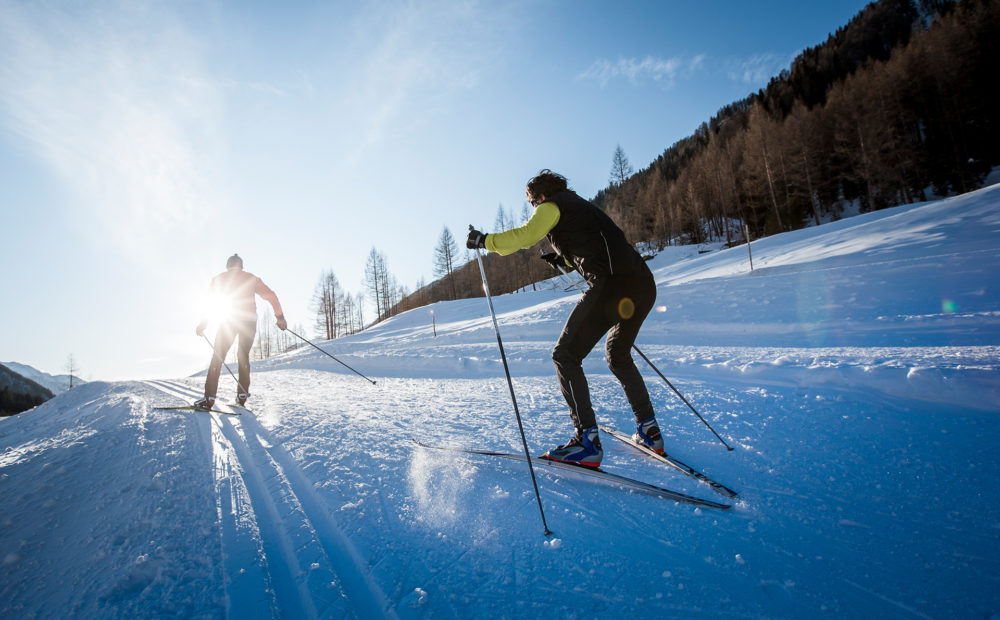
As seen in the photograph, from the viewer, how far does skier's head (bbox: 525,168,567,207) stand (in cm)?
264

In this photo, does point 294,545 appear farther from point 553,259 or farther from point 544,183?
point 544,183

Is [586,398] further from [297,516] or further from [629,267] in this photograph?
[297,516]

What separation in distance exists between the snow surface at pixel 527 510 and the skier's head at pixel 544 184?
198 cm

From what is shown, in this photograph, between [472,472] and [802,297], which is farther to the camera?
[802,297]

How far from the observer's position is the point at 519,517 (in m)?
1.87

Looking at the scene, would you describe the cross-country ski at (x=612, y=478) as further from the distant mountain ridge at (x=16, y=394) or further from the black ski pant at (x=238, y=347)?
the distant mountain ridge at (x=16, y=394)

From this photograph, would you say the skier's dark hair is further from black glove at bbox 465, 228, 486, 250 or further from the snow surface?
the snow surface

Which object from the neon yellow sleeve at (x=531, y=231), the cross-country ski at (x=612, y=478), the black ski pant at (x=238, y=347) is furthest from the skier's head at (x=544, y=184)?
the black ski pant at (x=238, y=347)

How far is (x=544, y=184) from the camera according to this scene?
8.67 ft

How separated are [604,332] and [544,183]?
120cm

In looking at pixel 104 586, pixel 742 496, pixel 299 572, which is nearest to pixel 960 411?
pixel 742 496

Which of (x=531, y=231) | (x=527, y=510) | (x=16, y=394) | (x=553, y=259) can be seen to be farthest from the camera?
(x=16, y=394)

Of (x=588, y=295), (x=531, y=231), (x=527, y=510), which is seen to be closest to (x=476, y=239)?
(x=531, y=231)

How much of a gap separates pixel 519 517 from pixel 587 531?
1.16 ft
